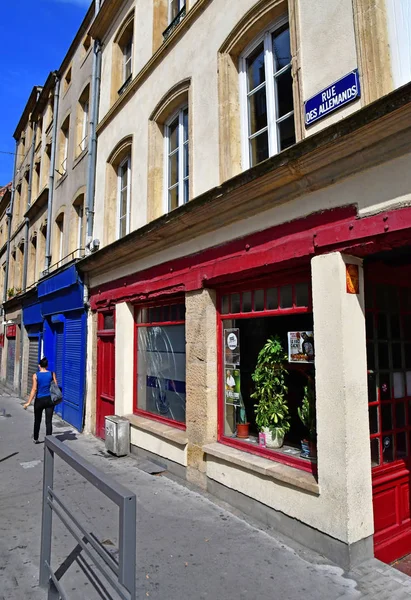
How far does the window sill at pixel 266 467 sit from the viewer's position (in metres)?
4.03

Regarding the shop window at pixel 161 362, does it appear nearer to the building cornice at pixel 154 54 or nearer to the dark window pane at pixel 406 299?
the dark window pane at pixel 406 299

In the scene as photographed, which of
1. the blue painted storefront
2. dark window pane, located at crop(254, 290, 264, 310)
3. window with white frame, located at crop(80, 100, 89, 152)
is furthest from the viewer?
window with white frame, located at crop(80, 100, 89, 152)

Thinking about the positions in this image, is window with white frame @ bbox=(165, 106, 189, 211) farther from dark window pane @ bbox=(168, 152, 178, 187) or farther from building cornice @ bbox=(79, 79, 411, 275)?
building cornice @ bbox=(79, 79, 411, 275)

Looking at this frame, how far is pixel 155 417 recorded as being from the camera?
732 cm

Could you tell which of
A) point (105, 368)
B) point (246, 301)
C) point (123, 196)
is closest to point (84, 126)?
point (123, 196)

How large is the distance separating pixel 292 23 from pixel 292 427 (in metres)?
4.54

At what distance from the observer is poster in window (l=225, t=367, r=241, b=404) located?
559 centimetres

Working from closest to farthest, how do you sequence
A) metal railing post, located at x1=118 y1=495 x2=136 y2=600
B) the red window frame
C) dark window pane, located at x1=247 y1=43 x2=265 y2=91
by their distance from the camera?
metal railing post, located at x1=118 y1=495 x2=136 y2=600 → the red window frame → dark window pane, located at x1=247 y1=43 x2=265 y2=91

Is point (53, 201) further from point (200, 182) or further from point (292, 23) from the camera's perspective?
point (292, 23)

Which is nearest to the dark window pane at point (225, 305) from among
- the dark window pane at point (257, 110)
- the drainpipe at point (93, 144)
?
the dark window pane at point (257, 110)

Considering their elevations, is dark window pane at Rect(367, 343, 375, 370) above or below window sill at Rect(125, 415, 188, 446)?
above

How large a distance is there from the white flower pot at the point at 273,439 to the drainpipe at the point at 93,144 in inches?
261

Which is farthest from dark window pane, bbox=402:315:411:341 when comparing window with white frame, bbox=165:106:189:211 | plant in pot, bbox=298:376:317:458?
window with white frame, bbox=165:106:189:211

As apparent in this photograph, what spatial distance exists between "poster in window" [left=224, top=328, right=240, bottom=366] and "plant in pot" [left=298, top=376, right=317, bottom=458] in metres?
1.26
